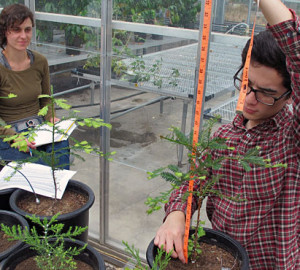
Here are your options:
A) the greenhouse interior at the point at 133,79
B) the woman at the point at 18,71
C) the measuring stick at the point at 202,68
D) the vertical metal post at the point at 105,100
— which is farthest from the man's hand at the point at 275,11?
the woman at the point at 18,71

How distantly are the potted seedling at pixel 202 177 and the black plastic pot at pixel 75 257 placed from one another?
0.89 ft

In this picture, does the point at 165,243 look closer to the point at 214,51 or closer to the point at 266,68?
the point at 266,68

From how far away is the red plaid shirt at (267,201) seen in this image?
1091 mm

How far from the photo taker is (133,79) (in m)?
2.27

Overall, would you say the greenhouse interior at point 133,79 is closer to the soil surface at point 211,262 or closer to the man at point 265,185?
the man at point 265,185

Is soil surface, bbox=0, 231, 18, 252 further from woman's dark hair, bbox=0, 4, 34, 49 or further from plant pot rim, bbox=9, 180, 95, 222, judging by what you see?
woman's dark hair, bbox=0, 4, 34, 49

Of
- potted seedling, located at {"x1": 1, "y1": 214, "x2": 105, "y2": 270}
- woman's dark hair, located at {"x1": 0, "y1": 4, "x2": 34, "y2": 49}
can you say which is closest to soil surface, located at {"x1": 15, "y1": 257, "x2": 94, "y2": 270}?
potted seedling, located at {"x1": 1, "y1": 214, "x2": 105, "y2": 270}

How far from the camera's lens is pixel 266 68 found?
3.43ft

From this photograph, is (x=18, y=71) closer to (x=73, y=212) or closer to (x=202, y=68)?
(x=73, y=212)

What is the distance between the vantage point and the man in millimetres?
1053

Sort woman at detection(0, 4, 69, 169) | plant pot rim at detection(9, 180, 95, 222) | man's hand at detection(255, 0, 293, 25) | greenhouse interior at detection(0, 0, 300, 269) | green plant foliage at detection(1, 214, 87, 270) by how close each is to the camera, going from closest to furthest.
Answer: man's hand at detection(255, 0, 293, 25), green plant foliage at detection(1, 214, 87, 270), plant pot rim at detection(9, 180, 95, 222), greenhouse interior at detection(0, 0, 300, 269), woman at detection(0, 4, 69, 169)

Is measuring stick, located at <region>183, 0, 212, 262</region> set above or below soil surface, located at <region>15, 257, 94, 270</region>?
above

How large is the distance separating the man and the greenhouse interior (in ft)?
2.51

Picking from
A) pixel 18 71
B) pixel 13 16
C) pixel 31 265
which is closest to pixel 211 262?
pixel 31 265
